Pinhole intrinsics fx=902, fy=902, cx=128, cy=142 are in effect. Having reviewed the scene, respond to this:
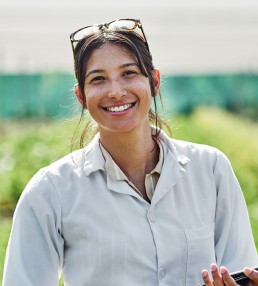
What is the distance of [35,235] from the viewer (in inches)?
119

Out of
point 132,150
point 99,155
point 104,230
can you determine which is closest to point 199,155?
point 132,150

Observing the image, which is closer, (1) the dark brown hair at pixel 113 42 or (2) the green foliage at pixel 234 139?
(1) the dark brown hair at pixel 113 42

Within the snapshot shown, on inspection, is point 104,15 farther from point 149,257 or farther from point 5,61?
point 149,257

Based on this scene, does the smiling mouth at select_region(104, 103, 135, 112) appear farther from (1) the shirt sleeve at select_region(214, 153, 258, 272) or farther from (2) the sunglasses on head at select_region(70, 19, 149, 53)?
(1) the shirt sleeve at select_region(214, 153, 258, 272)

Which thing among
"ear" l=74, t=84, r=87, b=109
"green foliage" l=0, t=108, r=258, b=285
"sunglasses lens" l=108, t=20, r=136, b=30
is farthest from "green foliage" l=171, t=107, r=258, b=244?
"sunglasses lens" l=108, t=20, r=136, b=30

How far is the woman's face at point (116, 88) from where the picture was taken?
3.02 m

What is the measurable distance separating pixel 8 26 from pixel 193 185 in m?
19.3

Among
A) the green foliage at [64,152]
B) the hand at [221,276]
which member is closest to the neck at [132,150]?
the hand at [221,276]

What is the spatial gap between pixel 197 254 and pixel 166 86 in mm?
10706

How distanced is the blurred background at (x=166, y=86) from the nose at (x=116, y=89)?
432 mm

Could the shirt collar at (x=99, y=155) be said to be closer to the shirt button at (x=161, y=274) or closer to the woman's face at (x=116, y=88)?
the woman's face at (x=116, y=88)

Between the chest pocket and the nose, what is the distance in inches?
20.5

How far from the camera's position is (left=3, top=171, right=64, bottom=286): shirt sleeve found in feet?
9.87

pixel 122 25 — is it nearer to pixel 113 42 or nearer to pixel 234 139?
pixel 113 42
